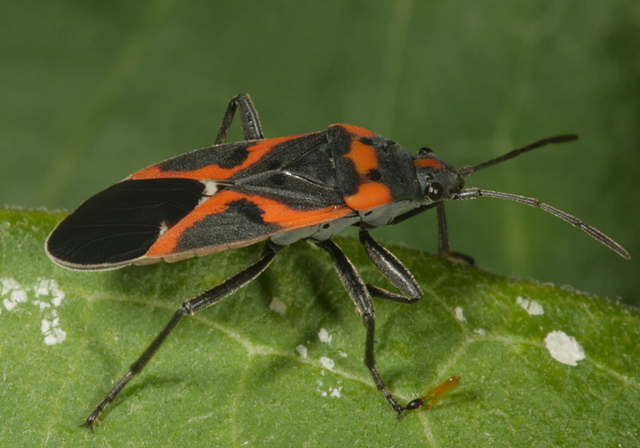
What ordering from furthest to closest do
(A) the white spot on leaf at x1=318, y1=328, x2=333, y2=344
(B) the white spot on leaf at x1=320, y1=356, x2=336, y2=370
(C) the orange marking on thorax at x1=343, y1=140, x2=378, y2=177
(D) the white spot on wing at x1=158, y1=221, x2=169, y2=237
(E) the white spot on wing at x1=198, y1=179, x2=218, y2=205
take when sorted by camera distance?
1. (C) the orange marking on thorax at x1=343, y1=140, x2=378, y2=177
2. (E) the white spot on wing at x1=198, y1=179, x2=218, y2=205
3. (D) the white spot on wing at x1=158, y1=221, x2=169, y2=237
4. (A) the white spot on leaf at x1=318, y1=328, x2=333, y2=344
5. (B) the white spot on leaf at x1=320, y1=356, x2=336, y2=370

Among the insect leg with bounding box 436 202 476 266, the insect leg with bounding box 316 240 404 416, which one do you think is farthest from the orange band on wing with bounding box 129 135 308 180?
the insect leg with bounding box 436 202 476 266

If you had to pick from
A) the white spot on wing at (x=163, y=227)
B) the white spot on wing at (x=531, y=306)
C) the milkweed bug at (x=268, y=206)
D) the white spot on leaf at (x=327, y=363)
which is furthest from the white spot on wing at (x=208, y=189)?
the white spot on wing at (x=531, y=306)

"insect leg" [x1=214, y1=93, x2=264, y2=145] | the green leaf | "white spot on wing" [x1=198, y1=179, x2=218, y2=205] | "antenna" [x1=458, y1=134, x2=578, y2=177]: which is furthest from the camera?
"insect leg" [x1=214, y1=93, x2=264, y2=145]

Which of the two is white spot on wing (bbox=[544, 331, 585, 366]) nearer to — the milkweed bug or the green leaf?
the green leaf

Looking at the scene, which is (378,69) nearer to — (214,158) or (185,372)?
(214,158)

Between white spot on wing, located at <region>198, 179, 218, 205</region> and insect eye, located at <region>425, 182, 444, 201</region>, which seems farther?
insect eye, located at <region>425, 182, 444, 201</region>

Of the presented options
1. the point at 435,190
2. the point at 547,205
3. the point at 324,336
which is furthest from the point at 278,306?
the point at 547,205

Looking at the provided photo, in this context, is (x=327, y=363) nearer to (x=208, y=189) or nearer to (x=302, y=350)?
(x=302, y=350)

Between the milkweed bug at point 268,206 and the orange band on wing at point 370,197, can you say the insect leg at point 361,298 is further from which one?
the orange band on wing at point 370,197

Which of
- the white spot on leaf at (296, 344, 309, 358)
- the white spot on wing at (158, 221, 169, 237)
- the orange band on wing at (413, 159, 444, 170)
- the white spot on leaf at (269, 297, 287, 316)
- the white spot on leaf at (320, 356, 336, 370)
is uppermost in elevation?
the orange band on wing at (413, 159, 444, 170)
